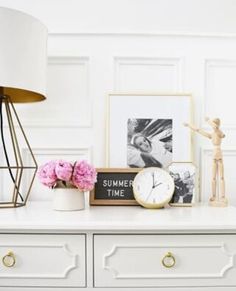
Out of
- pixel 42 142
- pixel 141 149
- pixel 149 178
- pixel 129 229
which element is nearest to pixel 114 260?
pixel 129 229

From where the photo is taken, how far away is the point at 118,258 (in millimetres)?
1104

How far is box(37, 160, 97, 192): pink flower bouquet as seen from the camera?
4.19 ft

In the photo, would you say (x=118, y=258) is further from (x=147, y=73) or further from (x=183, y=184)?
(x=147, y=73)

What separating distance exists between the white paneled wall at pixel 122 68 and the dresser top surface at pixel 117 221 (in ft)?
1.20

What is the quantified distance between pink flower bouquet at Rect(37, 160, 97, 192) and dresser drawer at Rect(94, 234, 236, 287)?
0.81 ft

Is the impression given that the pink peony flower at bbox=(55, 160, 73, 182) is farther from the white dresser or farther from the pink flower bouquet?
the white dresser

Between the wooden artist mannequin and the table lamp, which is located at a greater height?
the table lamp

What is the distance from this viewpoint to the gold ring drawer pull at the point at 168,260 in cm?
110

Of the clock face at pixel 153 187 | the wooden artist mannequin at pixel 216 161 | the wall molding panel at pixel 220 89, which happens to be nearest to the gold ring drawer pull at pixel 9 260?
the clock face at pixel 153 187

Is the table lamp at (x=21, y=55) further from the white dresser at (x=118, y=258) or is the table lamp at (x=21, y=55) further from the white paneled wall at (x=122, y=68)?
the white dresser at (x=118, y=258)

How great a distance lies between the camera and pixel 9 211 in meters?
1.29

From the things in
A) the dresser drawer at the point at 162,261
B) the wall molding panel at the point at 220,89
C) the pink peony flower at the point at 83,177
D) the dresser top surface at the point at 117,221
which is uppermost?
the wall molding panel at the point at 220,89

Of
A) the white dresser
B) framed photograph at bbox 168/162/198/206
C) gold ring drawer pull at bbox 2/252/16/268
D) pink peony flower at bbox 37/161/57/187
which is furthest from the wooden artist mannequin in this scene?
gold ring drawer pull at bbox 2/252/16/268

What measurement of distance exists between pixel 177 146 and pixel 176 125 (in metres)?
0.10
